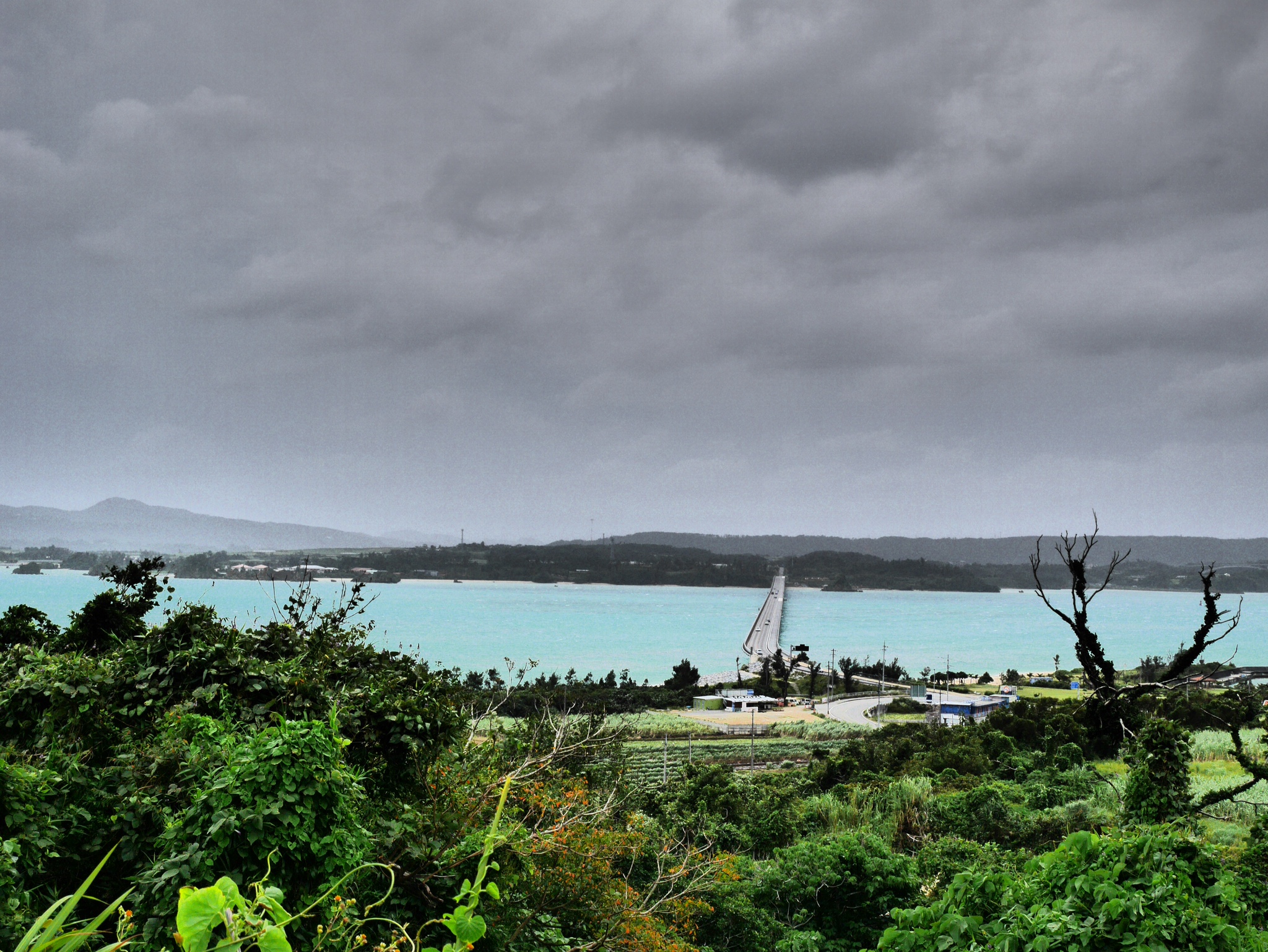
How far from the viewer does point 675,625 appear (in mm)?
127000

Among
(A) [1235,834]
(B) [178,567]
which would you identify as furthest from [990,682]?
(B) [178,567]

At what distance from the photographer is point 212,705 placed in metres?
6.70

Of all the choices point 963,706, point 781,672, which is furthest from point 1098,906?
point 781,672

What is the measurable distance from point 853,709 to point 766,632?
45.3m

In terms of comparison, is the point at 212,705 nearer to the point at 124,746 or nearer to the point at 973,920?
the point at 124,746

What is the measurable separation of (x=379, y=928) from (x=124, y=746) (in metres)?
2.33

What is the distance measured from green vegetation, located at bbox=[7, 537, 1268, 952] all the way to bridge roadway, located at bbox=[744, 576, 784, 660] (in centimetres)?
6943

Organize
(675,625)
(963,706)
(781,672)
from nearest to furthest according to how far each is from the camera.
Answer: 1. (963,706)
2. (781,672)
3. (675,625)

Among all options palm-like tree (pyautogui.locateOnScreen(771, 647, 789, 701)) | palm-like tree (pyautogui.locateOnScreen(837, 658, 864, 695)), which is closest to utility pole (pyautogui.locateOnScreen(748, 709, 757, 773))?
palm-like tree (pyautogui.locateOnScreen(771, 647, 789, 701))

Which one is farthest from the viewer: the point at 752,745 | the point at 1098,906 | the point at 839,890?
the point at 752,745

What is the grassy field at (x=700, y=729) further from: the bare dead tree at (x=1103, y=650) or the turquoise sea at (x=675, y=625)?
the bare dead tree at (x=1103, y=650)

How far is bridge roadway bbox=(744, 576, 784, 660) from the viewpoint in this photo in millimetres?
94312

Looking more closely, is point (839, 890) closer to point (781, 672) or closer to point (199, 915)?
point (199, 915)

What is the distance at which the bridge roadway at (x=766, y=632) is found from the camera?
94312 mm
